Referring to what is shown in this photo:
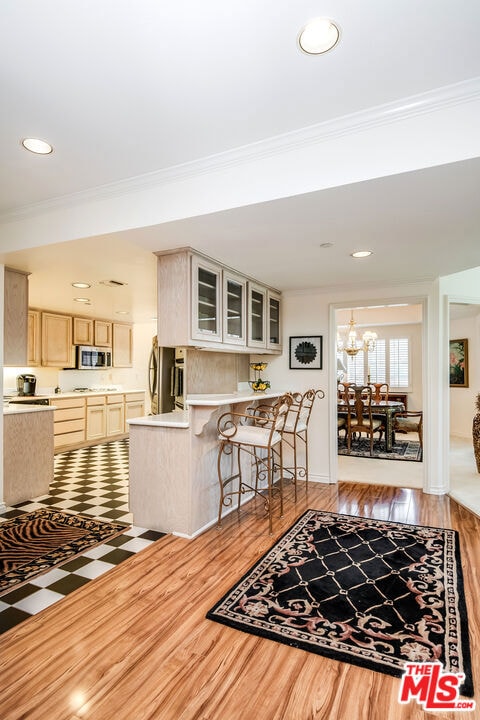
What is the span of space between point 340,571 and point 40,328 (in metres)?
5.58

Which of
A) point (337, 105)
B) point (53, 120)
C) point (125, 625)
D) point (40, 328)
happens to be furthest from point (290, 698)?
point (40, 328)

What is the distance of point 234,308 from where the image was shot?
13.0 ft

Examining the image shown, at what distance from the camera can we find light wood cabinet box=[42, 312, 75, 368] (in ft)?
Result: 20.9

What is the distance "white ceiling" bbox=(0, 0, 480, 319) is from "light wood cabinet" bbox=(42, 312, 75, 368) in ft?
11.2

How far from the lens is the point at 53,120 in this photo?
2006 millimetres

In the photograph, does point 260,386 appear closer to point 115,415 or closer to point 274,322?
point 274,322

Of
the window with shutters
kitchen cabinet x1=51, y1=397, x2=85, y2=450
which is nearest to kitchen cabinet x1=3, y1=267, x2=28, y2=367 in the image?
kitchen cabinet x1=51, y1=397, x2=85, y2=450

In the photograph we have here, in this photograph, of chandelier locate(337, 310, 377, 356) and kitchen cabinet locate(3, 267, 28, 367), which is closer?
kitchen cabinet locate(3, 267, 28, 367)

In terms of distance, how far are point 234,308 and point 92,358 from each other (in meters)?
A: 4.14

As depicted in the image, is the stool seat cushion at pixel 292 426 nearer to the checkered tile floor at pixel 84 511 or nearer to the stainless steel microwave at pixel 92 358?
the checkered tile floor at pixel 84 511
